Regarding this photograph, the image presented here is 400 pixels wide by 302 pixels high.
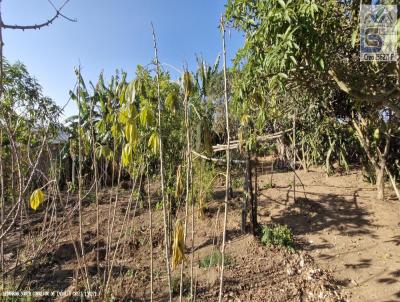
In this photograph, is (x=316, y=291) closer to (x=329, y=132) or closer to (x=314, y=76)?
(x=314, y=76)

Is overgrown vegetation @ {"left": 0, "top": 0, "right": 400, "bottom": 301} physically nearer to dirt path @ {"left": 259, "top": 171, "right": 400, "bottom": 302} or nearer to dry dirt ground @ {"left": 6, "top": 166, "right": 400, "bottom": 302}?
dry dirt ground @ {"left": 6, "top": 166, "right": 400, "bottom": 302}

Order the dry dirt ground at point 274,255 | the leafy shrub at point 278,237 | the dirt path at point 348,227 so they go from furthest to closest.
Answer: the leafy shrub at point 278,237 → the dirt path at point 348,227 → the dry dirt ground at point 274,255

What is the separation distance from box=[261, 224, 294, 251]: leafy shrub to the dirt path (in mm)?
288

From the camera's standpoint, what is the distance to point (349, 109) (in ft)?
18.7

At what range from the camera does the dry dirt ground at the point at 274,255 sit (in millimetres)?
3098

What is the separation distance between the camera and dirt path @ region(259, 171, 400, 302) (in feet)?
11.0

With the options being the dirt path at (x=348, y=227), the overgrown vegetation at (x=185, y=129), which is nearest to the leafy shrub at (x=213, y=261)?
the overgrown vegetation at (x=185, y=129)

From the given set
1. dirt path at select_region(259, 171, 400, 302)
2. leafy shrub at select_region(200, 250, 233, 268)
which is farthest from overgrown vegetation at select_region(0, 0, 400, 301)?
dirt path at select_region(259, 171, 400, 302)

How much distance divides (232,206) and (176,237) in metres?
4.05

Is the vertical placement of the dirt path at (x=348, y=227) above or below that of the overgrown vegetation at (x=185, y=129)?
below

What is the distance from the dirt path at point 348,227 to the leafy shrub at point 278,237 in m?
0.29

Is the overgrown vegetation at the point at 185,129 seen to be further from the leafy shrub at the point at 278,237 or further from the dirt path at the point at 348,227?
the dirt path at the point at 348,227

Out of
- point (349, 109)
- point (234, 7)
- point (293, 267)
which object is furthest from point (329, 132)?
point (234, 7)

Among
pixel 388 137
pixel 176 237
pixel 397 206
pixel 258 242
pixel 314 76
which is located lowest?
pixel 258 242
